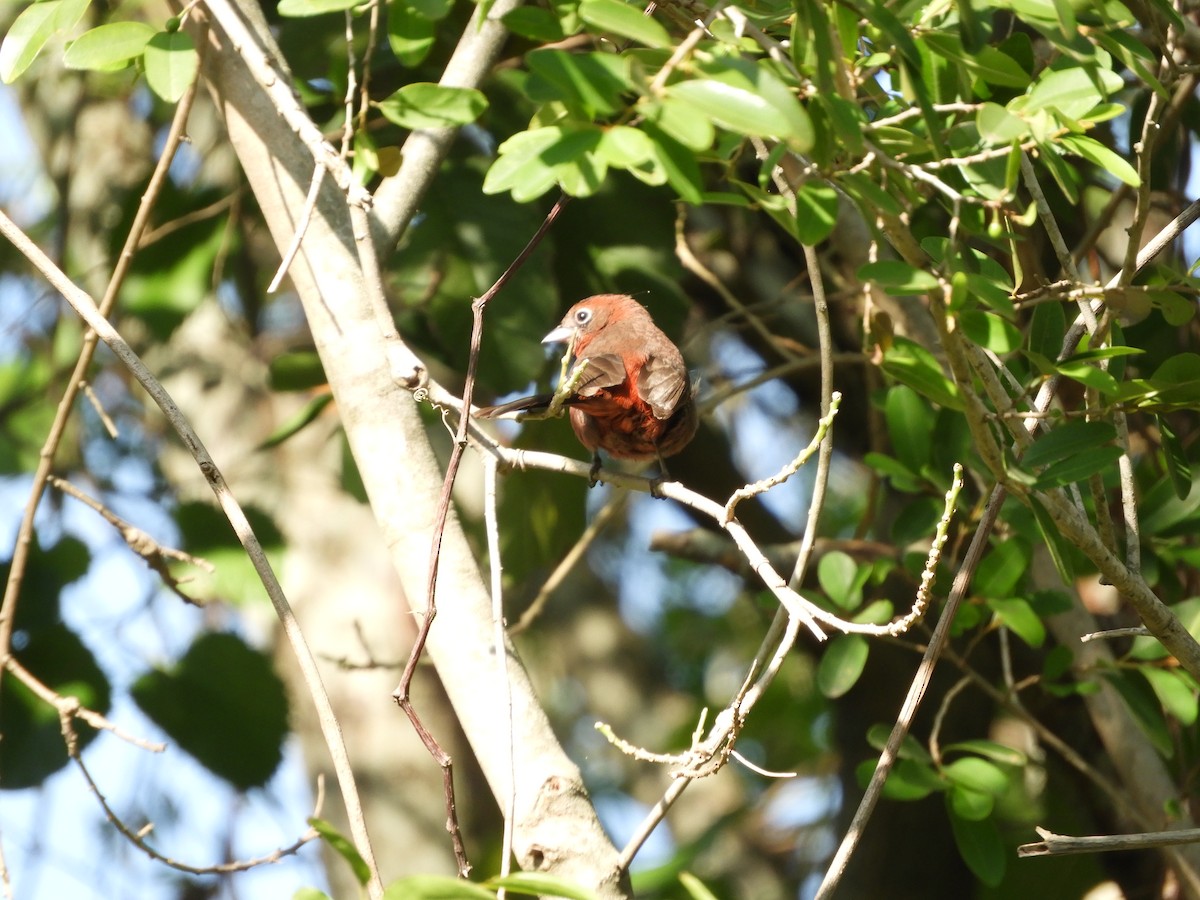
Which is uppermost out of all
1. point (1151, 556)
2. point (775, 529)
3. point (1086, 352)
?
point (1086, 352)

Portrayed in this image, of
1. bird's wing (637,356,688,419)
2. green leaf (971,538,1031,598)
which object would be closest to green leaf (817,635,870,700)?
green leaf (971,538,1031,598)

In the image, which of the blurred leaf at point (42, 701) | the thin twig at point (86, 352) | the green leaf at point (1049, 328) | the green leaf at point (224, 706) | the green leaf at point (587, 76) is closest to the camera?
the green leaf at point (587, 76)

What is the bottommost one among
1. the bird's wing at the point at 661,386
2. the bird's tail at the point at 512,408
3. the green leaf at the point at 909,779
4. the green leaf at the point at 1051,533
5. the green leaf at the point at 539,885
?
the green leaf at the point at 909,779

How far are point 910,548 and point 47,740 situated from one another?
87.1 inches

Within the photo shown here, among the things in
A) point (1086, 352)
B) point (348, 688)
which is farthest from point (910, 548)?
point (348, 688)

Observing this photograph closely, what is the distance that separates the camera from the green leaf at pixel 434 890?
1.35 m

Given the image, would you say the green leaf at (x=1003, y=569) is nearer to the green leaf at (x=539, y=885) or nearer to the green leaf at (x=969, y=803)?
the green leaf at (x=969, y=803)

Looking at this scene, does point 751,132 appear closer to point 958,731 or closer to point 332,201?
point 332,201

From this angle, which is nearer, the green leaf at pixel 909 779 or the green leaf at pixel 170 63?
the green leaf at pixel 170 63

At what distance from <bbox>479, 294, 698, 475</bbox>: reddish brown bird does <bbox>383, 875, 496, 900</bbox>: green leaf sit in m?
1.67

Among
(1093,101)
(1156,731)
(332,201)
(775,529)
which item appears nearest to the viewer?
(1093,101)

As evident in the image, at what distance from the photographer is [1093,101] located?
1810 millimetres

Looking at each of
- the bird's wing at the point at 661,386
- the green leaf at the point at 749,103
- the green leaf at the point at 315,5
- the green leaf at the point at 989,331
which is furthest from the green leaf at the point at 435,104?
the bird's wing at the point at 661,386

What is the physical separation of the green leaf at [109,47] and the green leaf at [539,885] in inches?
57.6
